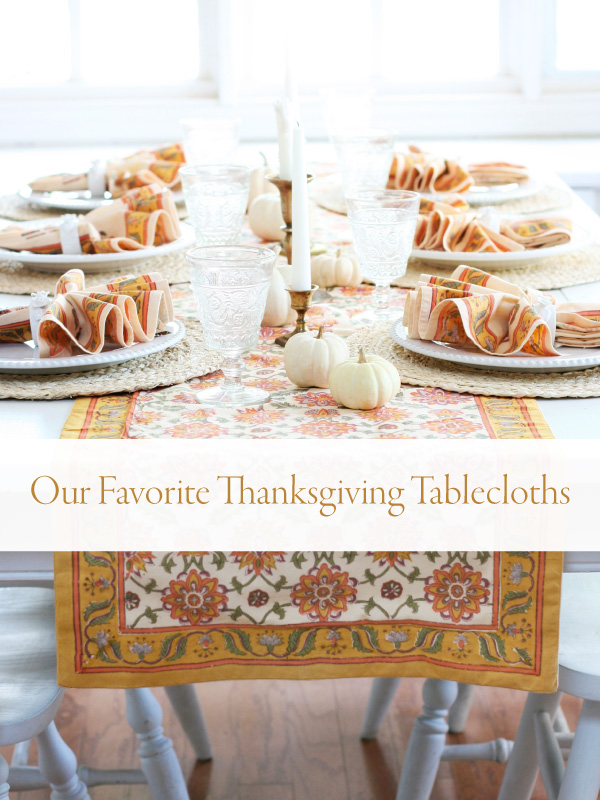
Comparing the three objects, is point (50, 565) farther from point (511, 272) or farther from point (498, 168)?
point (498, 168)

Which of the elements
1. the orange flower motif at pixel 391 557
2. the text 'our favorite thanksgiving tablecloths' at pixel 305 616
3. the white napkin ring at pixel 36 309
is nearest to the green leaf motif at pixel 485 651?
the text 'our favorite thanksgiving tablecloths' at pixel 305 616

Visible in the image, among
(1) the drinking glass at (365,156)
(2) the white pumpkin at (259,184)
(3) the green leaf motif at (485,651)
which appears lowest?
(3) the green leaf motif at (485,651)

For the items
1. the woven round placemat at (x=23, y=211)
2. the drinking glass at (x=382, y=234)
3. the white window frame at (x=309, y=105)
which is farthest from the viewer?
the white window frame at (x=309, y=105)

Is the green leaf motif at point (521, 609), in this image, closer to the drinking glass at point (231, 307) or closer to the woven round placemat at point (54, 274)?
the drinking glass at point (231, 307)

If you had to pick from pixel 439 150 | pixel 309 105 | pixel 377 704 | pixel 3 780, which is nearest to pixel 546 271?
pixel 377 704

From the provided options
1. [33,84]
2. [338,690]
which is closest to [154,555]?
[338,690]

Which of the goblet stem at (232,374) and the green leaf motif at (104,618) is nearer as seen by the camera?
the green leaf motif at (104,618)

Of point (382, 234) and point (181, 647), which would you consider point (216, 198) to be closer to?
point (382, 234)
